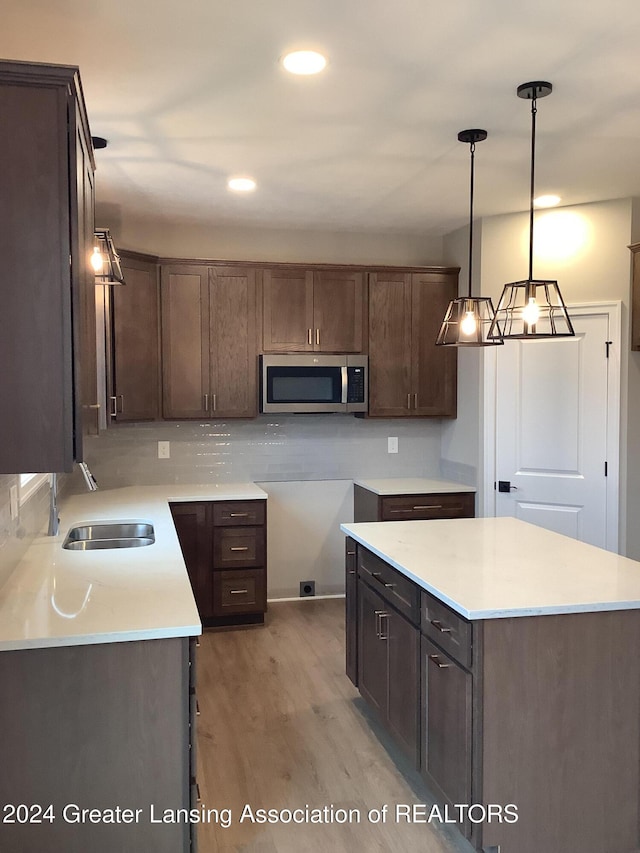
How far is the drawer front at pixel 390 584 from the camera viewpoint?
103 inches

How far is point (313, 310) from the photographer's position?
493 centimetres

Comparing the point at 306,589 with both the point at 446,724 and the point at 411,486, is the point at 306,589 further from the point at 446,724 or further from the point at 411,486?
the point at 446,724

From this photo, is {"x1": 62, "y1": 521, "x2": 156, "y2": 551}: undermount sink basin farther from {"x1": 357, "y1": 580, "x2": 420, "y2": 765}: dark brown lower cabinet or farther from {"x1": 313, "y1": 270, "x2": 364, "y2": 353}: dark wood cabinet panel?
{"x1": 313, "y1": 270, "x2": 364, "y2": 353}: dark wood cabinet panel

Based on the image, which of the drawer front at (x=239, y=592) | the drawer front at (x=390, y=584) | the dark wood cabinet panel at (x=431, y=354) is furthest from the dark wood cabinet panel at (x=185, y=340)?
the drawer front at (x=390, y=584)

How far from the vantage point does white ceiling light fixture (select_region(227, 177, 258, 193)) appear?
390 centimetres

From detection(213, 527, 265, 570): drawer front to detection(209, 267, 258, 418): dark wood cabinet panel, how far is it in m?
0.78

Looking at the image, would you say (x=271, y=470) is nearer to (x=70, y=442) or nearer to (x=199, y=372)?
(x=199, y=372)

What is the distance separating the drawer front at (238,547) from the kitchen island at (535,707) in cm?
223

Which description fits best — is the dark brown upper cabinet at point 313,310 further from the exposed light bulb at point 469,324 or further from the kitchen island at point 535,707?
the kitchen island at point 535,707

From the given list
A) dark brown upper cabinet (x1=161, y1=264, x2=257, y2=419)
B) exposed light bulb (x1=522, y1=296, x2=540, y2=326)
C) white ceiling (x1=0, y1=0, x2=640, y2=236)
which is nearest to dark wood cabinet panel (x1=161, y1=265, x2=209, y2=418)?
dark brown upper cabinet (x1=161, y1=264, x2=257, y2=419)

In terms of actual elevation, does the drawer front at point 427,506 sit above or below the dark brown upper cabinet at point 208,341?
below

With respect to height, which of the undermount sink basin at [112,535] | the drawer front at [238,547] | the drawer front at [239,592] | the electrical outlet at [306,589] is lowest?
the electrical outlet at [306,589]

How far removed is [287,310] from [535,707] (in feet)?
10.7

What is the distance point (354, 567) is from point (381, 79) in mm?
2026
